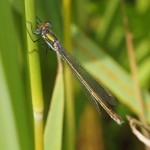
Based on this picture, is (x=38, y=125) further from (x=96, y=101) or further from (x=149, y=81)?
(x=149, y=81)

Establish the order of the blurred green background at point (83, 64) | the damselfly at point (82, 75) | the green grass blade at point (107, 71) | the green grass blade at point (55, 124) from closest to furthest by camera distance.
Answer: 1. the blurred green background at point (83, 64)
2. the green grass blade at point (55, 124)
3. the damselfly at point (82, 75)
4. the green grass blade at point (107, 71)

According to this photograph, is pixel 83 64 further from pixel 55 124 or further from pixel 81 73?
pixel 55 124

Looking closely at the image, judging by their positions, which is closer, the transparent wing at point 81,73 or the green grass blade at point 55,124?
the green grass blade at point 55,124

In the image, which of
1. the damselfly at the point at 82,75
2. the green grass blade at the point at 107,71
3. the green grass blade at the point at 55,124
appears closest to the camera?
the green grass blade at the point at 55,124

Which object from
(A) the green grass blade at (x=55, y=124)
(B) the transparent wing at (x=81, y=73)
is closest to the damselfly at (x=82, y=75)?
(B) the transparent wing at (x=81, y=73)

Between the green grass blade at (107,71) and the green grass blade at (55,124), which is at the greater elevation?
the green grass blade at (107,71)

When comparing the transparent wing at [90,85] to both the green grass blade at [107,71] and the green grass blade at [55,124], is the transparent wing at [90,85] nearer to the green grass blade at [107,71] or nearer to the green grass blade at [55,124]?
the green grass blade at [107,71]

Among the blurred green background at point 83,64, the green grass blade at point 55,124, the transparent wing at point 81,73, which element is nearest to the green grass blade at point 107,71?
the blurred green background at point 83,64

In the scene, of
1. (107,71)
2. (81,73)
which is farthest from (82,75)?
(107,71)
